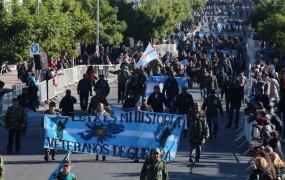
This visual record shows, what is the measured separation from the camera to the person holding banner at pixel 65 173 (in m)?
15.8

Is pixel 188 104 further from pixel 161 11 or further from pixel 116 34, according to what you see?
pixel 161 11

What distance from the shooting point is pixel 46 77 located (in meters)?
38.8

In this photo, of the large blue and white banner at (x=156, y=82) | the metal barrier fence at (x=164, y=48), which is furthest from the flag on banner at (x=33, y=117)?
the metal barrier fence at (x=164, y=48)

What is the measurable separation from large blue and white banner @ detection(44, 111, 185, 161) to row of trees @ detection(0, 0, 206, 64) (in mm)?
11728

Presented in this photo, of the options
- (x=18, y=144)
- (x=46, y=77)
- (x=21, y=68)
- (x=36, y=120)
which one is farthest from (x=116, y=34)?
(x=18, y=144)

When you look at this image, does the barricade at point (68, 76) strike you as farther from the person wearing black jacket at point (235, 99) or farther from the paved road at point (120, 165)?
the paved road at point (120, 165)

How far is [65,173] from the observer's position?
15.9m

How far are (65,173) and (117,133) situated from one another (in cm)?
760

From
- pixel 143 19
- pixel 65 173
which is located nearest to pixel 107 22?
pixel 143 19

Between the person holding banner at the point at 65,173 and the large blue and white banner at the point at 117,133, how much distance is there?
22.5 ft

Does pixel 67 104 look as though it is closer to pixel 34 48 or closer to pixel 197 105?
pixel 197 105

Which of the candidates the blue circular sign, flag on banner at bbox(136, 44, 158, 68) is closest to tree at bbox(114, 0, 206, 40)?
flag on banner at bbox(136, 44, 158, 68)

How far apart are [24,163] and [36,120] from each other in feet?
19.1

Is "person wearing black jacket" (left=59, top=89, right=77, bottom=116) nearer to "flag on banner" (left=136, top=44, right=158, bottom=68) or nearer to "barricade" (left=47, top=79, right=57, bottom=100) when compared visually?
"barricade" (left=47, top=79, right=57, bottom=100)
